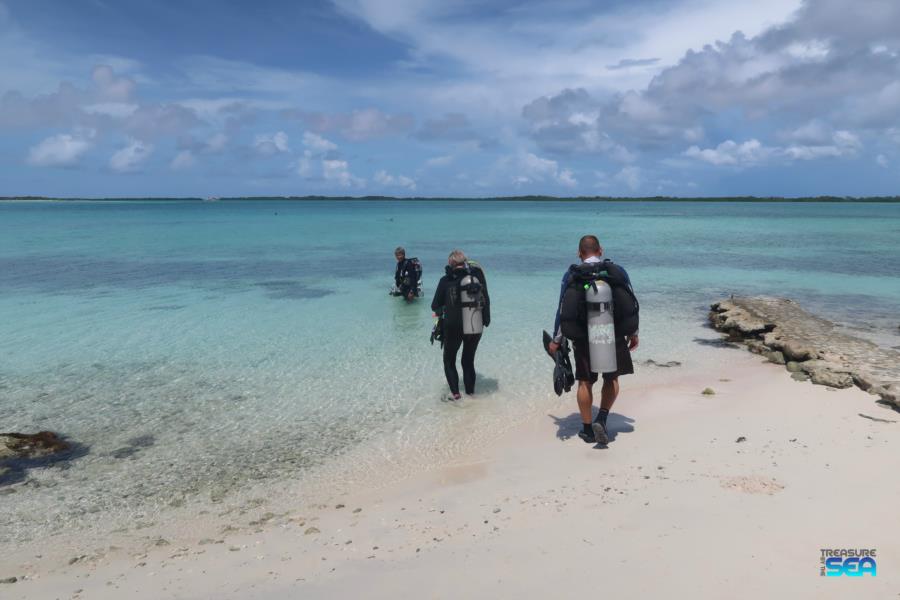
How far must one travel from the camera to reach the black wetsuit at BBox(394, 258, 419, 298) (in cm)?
1658

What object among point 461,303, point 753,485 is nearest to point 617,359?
point 753,485

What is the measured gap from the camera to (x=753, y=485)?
5.08 m

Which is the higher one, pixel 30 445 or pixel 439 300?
pixel 439 300

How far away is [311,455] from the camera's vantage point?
22.4ft

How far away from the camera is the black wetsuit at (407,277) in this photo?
16.6 m

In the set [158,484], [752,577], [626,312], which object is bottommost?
[158,484]

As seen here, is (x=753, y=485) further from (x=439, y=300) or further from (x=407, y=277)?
(x=407, y=277)

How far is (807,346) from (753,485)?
6033mm

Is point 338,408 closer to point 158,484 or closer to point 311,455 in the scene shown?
point 311,455

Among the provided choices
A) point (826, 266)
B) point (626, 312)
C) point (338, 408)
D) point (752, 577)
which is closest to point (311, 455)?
point (338, 408)

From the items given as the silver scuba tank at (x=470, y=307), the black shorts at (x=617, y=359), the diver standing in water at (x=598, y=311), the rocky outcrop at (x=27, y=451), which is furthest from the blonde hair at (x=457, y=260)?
the rocky outcrop at (x=27, y=451)

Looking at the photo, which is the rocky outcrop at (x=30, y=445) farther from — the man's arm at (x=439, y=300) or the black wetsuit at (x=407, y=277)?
the black wetsuit at (x=407, y=277)

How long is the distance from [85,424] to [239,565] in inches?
182

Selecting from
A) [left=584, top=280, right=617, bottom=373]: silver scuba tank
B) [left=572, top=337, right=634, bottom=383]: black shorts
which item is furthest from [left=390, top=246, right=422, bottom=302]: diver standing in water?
[left=584, top=280, right=617, bottom=373]: silver scuba tank
